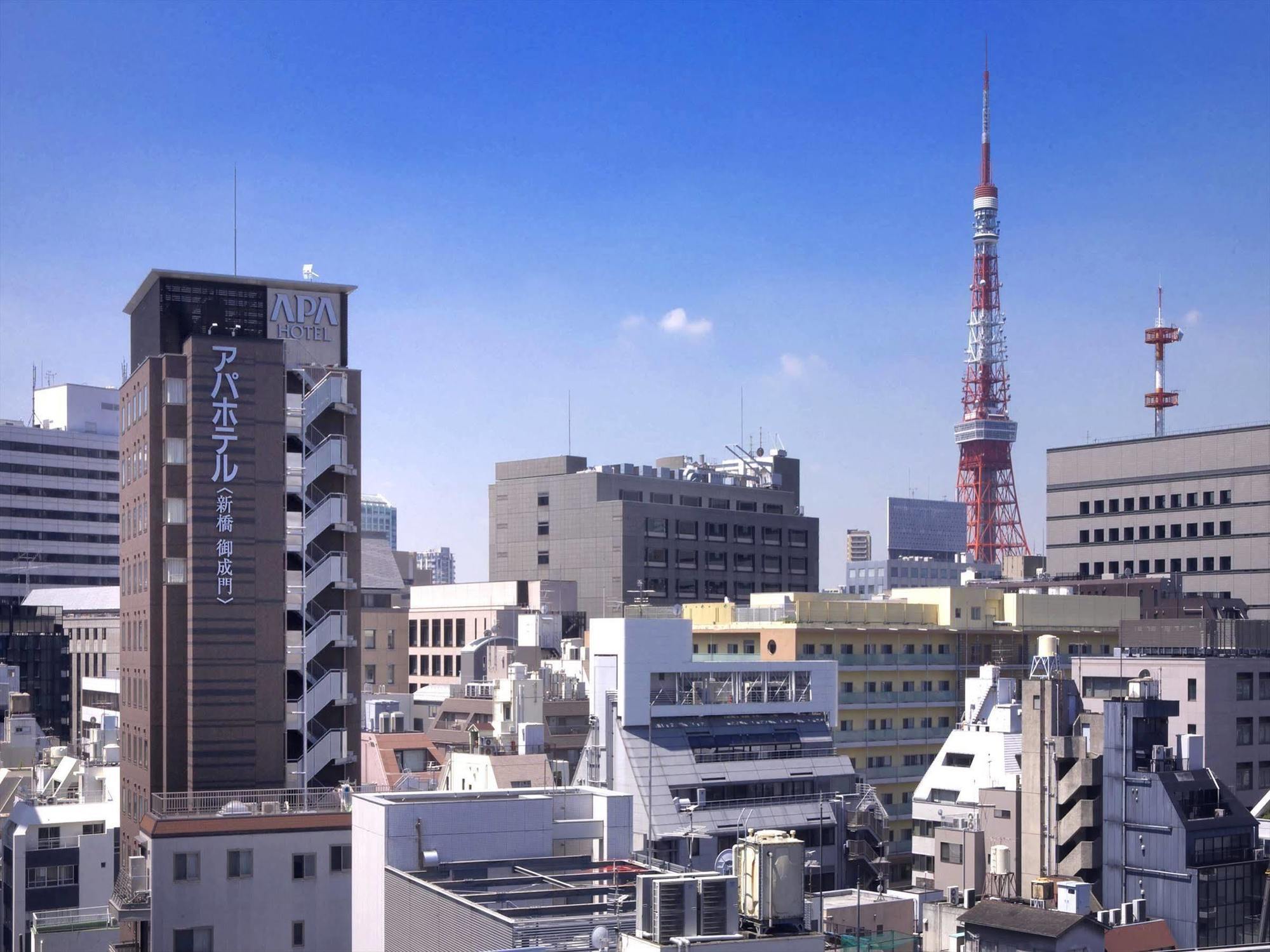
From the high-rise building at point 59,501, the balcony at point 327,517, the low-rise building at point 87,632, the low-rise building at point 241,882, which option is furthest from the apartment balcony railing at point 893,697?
the high-rise building at point 59,501

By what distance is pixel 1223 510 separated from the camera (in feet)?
438

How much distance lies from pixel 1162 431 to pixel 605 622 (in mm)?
92988

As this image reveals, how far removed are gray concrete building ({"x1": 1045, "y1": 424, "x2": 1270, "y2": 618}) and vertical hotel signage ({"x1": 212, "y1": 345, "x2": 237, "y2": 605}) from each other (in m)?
98.4

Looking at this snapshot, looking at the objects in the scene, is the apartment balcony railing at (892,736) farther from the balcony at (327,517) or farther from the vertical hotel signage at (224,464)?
the vertical hotel signage at (224,464)

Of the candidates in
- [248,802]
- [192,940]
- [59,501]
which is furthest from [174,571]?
[59,501]

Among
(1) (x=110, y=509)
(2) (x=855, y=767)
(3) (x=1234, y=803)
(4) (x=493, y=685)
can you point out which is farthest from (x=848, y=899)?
(1) (x=110, y=509)

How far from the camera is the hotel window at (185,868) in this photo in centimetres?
4856

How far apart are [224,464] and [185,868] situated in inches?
734

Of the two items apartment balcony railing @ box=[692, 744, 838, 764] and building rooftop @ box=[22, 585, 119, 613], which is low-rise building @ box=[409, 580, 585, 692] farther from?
apartment balcony railing @ box=[692, 744, 838, 764]

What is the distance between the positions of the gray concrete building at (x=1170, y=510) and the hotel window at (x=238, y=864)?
103 m

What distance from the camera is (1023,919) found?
4844 centimetres

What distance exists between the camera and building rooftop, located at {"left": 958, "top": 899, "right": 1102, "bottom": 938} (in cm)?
4697

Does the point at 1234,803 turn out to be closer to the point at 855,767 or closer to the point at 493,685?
the point at 855,767

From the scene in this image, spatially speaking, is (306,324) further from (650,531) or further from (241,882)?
(650,531)
